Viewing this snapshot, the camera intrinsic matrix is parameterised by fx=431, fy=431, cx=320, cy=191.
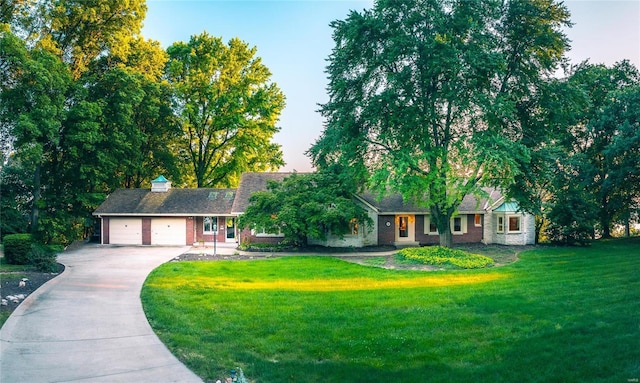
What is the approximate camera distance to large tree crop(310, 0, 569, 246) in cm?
1959

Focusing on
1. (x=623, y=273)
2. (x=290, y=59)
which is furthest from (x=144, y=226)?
(x=623, y=273)

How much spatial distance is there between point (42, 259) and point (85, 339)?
1030 cm

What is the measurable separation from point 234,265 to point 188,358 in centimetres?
1151

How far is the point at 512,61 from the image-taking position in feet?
71.4

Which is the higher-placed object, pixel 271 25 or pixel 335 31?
pixel 335 31

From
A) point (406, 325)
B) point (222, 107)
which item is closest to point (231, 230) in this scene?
point (222, 107)

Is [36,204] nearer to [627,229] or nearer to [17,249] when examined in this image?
[17,249]

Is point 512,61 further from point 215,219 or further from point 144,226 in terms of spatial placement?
point 144,226

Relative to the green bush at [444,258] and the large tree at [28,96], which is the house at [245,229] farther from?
the large tree at [28,96]

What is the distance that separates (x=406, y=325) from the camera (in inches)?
Result: 349

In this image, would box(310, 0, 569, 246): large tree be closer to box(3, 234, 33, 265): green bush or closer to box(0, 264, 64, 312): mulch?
box(0, 264, 64, 312): mulch

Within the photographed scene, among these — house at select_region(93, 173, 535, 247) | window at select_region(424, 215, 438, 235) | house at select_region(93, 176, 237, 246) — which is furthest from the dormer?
window at select_region(424, 215, 438, 235)

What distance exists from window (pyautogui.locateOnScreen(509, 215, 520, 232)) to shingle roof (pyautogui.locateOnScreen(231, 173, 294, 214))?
1458 cm

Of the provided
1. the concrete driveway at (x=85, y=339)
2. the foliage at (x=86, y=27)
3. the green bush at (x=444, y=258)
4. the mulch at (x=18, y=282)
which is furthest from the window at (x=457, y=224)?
the foliage at (x=86, y=27)
